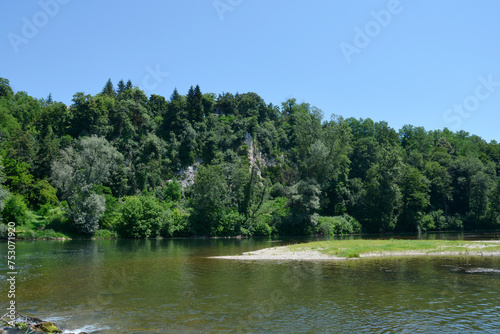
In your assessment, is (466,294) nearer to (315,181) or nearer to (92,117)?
(315,181)

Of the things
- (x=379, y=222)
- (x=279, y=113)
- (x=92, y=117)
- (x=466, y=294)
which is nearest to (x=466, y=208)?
(x=379, y=222)

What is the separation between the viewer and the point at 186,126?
89938 millimetres

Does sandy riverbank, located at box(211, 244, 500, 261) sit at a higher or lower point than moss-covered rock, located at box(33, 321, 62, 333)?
lower

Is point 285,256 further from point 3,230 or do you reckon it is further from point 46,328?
point 3,230

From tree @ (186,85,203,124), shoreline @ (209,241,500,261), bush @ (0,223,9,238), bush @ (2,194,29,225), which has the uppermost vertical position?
tree @ (186,85,203,124)

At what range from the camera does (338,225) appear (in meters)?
76.9

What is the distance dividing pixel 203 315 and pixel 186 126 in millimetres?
78287

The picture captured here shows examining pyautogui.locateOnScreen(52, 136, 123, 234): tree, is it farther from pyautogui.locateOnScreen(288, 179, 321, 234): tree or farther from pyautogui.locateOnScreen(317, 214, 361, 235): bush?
pyautogui.locateOnScreen(317, 214, 361, 235): bush

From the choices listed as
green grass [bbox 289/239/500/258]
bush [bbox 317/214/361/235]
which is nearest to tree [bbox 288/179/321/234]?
bush [bbox 317/214/361/235]

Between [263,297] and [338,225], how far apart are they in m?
62.4

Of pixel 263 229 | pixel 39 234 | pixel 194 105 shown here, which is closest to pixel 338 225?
pixel 263 229

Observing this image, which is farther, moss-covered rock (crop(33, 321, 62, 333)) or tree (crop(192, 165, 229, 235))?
tree (crop(192, 165, 229, 235))

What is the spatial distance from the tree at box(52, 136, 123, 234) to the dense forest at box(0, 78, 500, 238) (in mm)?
180

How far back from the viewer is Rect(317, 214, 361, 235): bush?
72625 mm
